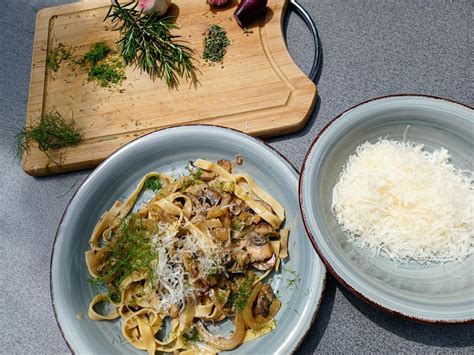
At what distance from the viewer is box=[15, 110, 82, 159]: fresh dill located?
101 inches

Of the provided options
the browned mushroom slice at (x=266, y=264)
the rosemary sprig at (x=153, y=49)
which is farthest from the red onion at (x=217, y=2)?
the browned mushroom slice at (x=266, y=264)

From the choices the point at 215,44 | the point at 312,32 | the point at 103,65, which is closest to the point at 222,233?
the point at 215,44

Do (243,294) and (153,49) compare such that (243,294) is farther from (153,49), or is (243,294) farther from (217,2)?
(217,2)

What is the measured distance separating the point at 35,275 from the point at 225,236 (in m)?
1.13

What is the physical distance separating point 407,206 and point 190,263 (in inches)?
41.8

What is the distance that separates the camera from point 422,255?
2021 millimetres

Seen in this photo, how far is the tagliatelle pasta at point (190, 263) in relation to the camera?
2021mm

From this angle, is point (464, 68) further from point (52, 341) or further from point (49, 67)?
point (52, 341)

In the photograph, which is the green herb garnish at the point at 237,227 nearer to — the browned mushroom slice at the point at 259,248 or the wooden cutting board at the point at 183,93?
the browned mushroom slice at the point at 259,248

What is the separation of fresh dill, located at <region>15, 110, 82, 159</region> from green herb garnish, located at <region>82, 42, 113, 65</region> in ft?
1.45

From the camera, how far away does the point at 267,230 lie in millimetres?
2182

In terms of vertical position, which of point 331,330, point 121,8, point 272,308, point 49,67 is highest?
A: point 121,8

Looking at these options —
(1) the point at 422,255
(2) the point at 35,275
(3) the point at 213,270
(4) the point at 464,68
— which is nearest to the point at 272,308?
(3) the point at 213,270

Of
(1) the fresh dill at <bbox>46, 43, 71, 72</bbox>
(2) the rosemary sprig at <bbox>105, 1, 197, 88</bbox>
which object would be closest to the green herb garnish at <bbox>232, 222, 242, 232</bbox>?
(2) the rosemary sprig at <bbox>105, 1, 197, 88</bbox>
